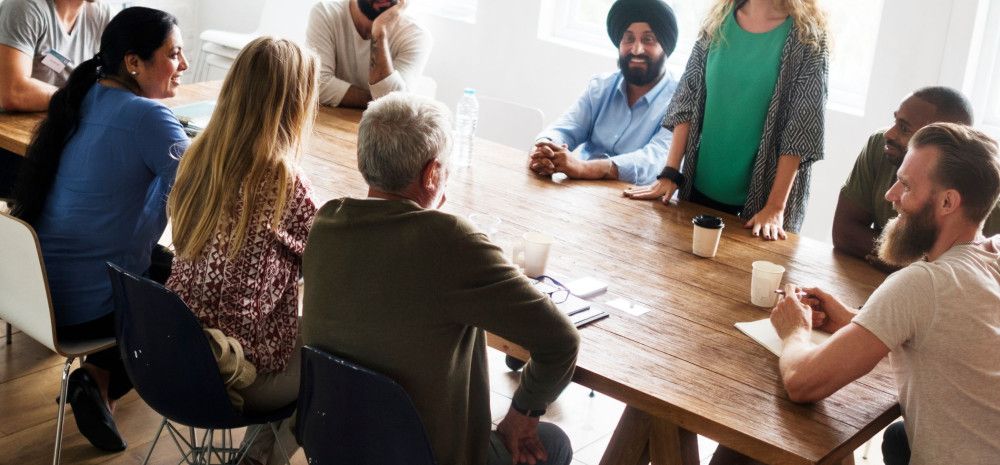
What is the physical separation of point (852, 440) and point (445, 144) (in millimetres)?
893

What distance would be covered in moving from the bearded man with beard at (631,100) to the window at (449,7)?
85.0 inches

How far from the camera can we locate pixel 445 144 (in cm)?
189

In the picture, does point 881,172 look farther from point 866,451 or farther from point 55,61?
point 55,61

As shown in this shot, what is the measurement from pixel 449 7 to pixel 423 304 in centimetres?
449

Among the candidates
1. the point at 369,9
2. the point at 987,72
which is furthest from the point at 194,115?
the point at 987,72

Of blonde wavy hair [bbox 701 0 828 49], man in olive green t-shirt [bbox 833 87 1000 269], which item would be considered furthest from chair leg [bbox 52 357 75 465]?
blonde wavy hair [bbox 701 0 828 49]

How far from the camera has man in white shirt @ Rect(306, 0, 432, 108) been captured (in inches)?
158

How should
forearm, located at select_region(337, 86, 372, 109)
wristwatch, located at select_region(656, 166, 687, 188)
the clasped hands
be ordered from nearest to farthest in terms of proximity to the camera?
1. wristwatch, located at select_region(656, 166, 687, 188)
2. the clasped hands
3. forearm, located at select_region(337, 86, 372, 109)

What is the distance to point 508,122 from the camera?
14.6 feet

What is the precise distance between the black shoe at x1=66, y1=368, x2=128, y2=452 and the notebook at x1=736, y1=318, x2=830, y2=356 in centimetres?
179

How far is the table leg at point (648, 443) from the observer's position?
210 cm

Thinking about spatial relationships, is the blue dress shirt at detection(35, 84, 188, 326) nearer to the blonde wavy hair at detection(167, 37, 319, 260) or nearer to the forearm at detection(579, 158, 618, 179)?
the blonde wavy hair at detection(167, 37, 319, 260)

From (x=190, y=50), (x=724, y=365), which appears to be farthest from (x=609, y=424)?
Result: (x=190, y=50)

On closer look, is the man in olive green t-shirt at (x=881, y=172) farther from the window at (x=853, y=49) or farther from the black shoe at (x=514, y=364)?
the window at (x=853, y=49)
